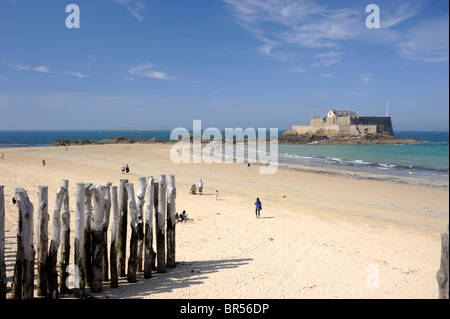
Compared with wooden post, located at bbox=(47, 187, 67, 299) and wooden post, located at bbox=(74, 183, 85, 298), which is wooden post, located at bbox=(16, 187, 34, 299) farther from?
wooden post, located at bbox=(74, 183, 85, 298)

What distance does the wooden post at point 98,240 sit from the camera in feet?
24.5

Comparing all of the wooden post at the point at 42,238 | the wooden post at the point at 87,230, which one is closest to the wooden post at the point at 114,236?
the wooden post at the point at 87,230

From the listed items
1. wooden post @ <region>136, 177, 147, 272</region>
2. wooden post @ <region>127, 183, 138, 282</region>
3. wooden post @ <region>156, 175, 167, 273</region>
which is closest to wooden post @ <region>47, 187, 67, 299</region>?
wooden post @ <region>127, 183, 138, 282</region>

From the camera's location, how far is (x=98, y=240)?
7609 millimetres

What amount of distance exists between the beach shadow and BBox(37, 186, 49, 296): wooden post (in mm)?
1015

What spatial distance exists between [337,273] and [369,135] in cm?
10565

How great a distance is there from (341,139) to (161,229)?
101539 millimetres

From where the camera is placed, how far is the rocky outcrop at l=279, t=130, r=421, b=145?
9956cm

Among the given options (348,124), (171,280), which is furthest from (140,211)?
(348,124)

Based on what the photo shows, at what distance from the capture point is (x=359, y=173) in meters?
38.2

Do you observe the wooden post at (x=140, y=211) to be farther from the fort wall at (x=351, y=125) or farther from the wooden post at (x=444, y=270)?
the fort wall at (x=351, y=125)

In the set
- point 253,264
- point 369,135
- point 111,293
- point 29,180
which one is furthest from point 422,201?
point 369,135
